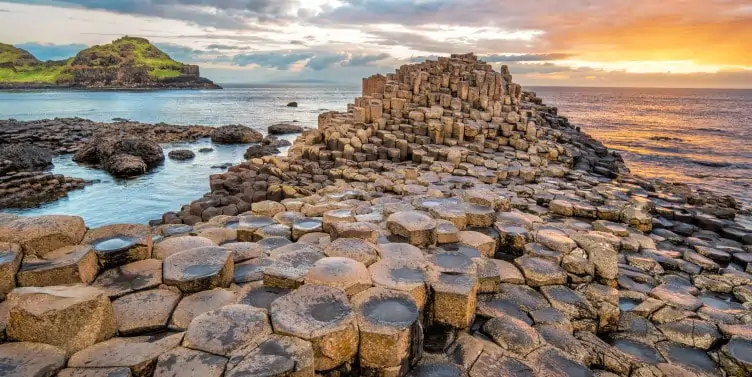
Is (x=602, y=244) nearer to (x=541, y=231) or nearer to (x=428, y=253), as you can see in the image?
(x=541, y=231)

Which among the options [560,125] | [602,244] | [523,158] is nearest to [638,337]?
[602,244]

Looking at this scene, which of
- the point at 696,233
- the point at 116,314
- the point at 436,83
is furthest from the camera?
the point at 436,83

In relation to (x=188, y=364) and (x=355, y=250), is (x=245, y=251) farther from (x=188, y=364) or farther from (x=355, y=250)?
(x=188, y=364)

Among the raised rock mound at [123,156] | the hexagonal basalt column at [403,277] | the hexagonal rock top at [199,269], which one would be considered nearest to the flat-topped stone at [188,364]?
the hexagonal rock top at [199,269]

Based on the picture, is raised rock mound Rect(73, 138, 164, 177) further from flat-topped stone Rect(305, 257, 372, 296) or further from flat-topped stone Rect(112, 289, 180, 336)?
flat-topped stone Rect(305, 257, 372, 296)

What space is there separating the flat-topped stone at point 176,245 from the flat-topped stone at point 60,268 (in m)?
0.71

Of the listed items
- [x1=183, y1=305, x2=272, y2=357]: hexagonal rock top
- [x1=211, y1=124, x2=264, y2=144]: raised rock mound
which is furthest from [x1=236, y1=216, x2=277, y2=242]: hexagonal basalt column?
[x1=211, y1=124, x2=264, y2=144]: raised rock mound

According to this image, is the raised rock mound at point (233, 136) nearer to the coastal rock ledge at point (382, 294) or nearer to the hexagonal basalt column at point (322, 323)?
the coastal rock ledge at point (382, 294)

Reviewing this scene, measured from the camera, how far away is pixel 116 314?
12.5 feet

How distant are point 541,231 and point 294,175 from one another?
Answer: 989cm

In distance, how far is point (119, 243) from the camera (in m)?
4.86

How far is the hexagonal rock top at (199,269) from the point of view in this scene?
4285 millimetres

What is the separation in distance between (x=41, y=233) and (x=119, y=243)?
29.9 inches

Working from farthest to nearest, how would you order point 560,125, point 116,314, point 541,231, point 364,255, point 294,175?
point 560,125
point 294,175
point 541,231
point 364,255
point 116,314
